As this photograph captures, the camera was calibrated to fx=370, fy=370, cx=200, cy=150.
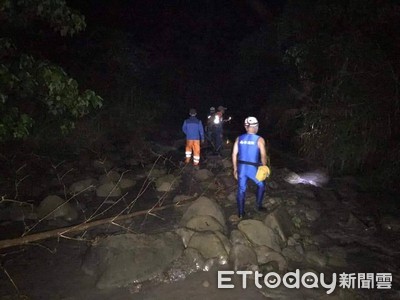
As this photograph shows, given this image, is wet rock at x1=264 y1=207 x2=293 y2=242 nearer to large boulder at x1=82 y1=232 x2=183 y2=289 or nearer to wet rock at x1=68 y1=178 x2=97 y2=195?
large boulder at x1=82 y1=232 x2=183 y2=289

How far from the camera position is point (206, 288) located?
5.22 metres

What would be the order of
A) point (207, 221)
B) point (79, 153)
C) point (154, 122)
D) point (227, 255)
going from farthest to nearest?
point (154, 122)
point (79, 153)
point (207, 221)
point (227, 255)

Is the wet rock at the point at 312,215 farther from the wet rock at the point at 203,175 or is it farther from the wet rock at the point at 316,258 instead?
the wet rock at the point at 203,175

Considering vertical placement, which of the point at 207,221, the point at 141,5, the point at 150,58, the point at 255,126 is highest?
the point at 141,5

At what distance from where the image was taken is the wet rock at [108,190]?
880 cm

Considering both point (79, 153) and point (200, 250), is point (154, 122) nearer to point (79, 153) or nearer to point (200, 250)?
point (79, 153)

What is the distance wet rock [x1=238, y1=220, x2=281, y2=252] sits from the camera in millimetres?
6086

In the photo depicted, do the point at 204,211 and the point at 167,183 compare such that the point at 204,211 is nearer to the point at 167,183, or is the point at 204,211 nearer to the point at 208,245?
the point at 208,245

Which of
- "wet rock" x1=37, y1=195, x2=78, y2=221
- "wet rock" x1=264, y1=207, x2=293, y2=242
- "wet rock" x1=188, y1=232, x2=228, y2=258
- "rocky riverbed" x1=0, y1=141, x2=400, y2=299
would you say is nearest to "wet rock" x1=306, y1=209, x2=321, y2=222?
"rocky riverbed" x1=0, y1=141, x2=400, y2=299

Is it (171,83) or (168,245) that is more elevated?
(171,83)

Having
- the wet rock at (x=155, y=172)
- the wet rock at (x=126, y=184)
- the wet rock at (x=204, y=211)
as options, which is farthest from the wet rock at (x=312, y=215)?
the wet rock at (x=126, y=184)

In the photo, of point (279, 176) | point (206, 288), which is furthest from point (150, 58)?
point (206, 288)

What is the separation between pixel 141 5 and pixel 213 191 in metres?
20.8

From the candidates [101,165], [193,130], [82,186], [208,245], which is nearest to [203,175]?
[193,130]
